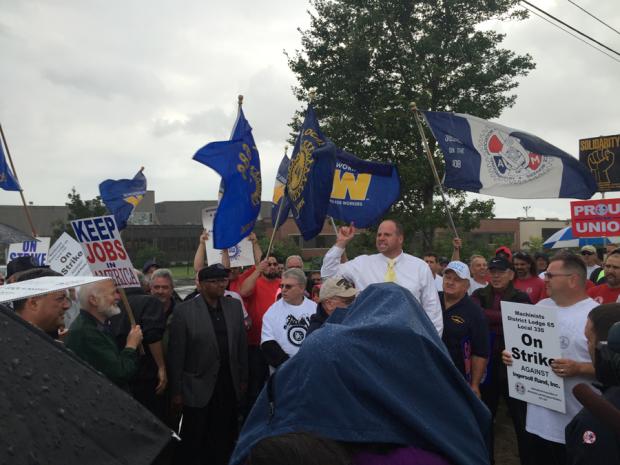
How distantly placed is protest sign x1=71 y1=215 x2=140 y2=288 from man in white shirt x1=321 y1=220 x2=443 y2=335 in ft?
5.93

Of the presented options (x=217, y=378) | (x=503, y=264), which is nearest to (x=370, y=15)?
(x=503, y=264)

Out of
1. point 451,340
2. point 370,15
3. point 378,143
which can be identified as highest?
point 370,15

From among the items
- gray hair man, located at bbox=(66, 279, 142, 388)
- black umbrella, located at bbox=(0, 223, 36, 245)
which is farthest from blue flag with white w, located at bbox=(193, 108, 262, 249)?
black umbrella, located at bbox=(0, 223, 36, 245)

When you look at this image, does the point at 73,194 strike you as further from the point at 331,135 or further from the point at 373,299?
the point at 373,299

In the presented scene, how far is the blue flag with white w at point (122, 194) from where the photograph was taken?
9.45m

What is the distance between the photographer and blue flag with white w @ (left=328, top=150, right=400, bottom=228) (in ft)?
24.5

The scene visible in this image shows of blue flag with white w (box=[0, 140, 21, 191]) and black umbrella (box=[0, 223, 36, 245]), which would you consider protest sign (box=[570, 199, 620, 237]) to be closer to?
black umbrella (box=[0, 223, 36, 245])

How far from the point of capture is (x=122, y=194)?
380 inches

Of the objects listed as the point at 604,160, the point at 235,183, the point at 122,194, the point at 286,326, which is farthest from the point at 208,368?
the point at 604,160

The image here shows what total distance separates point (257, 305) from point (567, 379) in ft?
11.5

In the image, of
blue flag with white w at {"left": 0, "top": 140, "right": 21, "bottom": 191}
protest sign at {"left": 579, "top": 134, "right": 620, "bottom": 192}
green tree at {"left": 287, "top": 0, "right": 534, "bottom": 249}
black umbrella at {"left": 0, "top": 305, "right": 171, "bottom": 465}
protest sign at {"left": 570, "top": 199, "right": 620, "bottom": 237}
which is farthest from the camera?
→ green tree at {"left": 287, "top": 0, "right": 534, "bottom": 249}

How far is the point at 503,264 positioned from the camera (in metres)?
5.89

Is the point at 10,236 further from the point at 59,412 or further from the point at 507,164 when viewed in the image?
the point at 507,164

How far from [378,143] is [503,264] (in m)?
15.6
